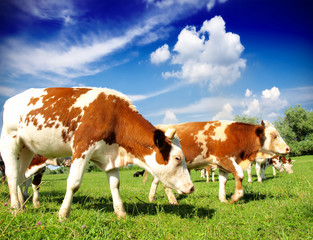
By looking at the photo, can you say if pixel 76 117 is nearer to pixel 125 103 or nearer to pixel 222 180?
pixel 125 103

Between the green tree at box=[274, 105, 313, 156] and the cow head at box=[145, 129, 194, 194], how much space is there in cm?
5989

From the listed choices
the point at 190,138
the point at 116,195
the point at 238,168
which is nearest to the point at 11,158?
the point at 116,195

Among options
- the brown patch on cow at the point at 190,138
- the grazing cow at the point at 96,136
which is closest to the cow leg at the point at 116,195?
the grazing cow at the point at 96,136

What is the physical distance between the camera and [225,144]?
8.43 metres

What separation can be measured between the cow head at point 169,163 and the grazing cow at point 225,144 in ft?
10.8

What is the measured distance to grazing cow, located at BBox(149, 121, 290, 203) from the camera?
8.37 m

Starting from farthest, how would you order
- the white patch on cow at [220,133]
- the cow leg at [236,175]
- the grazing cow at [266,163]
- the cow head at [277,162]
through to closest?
the cow head at [277,162] < the grazing cow at [266,163] < the white patch on cow at [220,133] < the cow leg at [236,175]

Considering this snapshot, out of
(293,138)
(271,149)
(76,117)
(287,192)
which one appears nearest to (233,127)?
(271,149)

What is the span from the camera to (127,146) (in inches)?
208

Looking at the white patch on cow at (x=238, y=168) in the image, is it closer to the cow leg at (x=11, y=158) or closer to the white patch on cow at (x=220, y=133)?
the white patch on cow at (x=220, y=133)

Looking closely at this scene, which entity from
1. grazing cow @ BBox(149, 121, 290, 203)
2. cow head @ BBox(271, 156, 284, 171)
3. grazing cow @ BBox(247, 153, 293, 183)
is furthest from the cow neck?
cow head @ BBox(271, 156, 284, 171)

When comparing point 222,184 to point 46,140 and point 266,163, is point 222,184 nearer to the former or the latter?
point 46,140

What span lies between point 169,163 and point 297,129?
221 feet

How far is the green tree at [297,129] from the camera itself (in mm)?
56853
